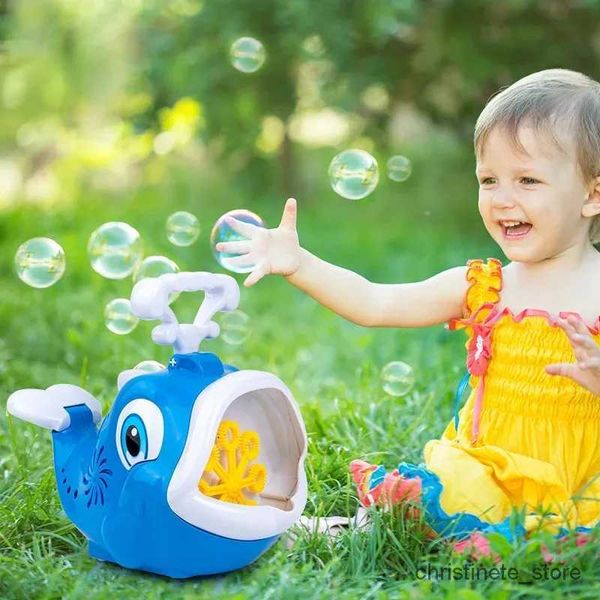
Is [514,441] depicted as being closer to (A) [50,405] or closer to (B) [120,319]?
(A) [50,405]

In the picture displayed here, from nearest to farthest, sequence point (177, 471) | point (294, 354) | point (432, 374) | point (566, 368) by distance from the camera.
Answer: point (177, 471)
point (566, 368)
point (432, 374)
point (294, 354)

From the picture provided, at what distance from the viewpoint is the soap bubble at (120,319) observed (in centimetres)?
286

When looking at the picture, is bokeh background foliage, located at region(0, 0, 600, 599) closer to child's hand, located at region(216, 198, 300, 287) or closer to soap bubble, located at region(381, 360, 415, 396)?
soap bubble, located at region(381, 360, 415, 396)

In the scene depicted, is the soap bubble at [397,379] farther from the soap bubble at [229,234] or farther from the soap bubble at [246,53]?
the soap bubble at [246,53]

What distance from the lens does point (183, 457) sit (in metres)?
1.99

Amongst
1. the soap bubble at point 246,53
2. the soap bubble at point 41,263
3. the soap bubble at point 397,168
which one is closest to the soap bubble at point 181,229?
the soap bubble at point 41,263

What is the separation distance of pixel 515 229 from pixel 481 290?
0.17 metres

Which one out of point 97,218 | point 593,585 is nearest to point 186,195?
point 97,218

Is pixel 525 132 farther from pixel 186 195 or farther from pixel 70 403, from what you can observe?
pixel 186 195

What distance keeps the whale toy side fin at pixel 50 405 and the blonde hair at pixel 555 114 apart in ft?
3.29

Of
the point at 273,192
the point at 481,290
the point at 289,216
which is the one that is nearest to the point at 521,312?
the point at 481,290

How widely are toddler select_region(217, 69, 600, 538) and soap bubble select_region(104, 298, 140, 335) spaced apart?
2.22 ft

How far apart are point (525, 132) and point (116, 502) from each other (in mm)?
1109

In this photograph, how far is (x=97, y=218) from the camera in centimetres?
638
